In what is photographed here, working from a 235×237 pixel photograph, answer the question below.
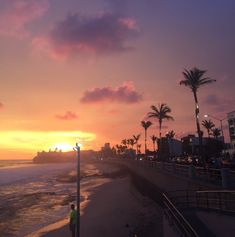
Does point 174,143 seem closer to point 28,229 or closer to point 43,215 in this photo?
point 43,215

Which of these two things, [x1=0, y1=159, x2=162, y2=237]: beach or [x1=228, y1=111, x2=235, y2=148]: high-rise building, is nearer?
[x1=0, y1=159, x2=162, y2=237]: beach

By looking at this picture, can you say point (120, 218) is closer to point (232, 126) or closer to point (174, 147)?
point (174, 147)

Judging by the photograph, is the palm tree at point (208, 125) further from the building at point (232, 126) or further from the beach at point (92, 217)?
the beach at point (92, 217)

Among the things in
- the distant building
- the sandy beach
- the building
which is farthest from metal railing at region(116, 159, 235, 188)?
the building

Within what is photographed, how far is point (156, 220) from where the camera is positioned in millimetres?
28219

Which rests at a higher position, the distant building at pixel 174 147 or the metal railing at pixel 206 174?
the distant building at pixel 174 147

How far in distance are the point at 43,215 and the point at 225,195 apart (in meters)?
22.8

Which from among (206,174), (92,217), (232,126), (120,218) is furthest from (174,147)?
(206,174)

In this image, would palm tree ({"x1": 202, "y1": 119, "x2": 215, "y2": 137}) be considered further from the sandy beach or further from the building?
the sandy beach

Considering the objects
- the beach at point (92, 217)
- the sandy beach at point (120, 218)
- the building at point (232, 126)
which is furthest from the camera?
the building at point (232, 126)

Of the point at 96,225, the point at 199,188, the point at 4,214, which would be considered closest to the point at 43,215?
the point at 4,214

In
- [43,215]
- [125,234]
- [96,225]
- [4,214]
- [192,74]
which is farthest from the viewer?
[192,74]

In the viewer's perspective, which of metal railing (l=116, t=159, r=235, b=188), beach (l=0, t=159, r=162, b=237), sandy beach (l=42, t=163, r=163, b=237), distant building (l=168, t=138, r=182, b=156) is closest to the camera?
metal railing (l=116, t=159, r=235, b=188)

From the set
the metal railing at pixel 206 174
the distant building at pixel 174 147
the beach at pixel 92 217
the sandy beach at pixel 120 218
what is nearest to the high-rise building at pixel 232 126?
the distant building at pixel 174 147
